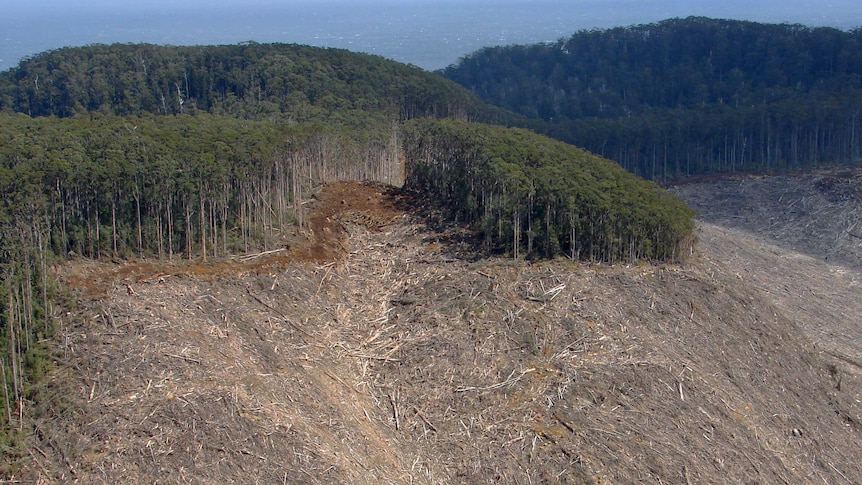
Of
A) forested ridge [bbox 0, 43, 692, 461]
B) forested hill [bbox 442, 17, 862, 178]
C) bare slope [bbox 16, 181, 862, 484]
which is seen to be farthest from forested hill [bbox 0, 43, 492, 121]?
bare slope [bbox 16, 181, 862, 484]

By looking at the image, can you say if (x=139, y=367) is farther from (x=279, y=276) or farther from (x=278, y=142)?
(x=278, y=142)

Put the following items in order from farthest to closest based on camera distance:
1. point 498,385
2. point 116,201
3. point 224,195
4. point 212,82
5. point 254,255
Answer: point 212,82 → point 224,195 → point 254,255 → point 116,201 → point 498,385

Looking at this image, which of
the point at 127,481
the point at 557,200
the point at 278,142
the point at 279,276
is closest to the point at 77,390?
the point at 127,481

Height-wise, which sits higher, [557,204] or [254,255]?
[557,204]

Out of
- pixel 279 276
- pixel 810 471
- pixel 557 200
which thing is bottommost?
pixel 810 471

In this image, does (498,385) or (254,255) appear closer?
(498,385)

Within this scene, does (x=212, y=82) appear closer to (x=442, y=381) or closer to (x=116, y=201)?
(x=116, y=201)

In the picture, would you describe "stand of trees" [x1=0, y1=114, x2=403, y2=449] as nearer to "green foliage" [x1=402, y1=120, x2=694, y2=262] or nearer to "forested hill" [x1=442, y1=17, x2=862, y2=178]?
"green foliage" [x1=402, y1=120, x2=694, y2=262]

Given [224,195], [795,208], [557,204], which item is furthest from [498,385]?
[795,208]
